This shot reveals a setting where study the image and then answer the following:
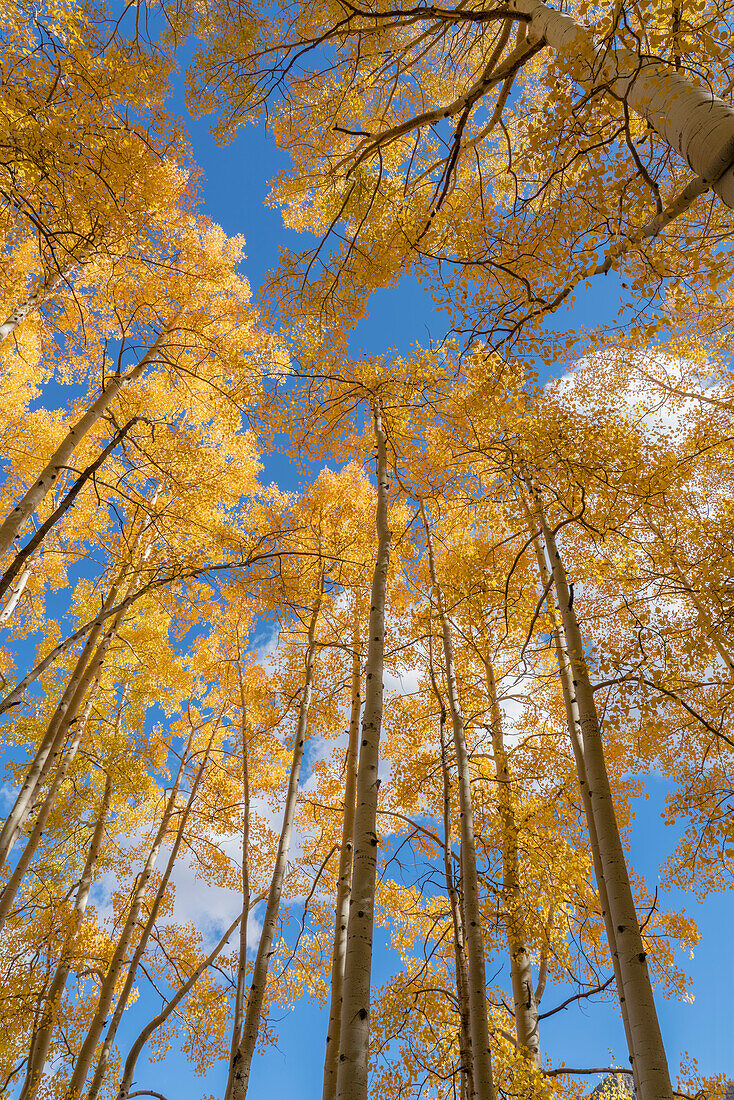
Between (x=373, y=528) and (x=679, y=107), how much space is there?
714 centimetres

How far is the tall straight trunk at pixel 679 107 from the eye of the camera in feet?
6.68

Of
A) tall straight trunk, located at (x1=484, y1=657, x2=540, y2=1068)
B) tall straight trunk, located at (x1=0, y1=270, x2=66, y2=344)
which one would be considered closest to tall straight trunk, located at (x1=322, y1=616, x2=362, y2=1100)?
tall straight trunk, located at (x1=484, y1=657, x2=540, y2=1068)

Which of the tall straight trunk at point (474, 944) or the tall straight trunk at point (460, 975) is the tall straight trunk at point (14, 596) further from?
the tall straight trunk at point (460, 975)

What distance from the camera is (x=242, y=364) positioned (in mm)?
5863

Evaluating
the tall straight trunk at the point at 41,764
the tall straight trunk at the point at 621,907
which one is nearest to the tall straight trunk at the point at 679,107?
the tall straight trunk at the point at 621,907

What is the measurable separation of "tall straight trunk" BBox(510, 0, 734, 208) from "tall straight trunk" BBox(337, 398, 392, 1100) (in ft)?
11.5

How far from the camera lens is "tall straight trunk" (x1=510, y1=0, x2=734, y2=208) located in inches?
80.1

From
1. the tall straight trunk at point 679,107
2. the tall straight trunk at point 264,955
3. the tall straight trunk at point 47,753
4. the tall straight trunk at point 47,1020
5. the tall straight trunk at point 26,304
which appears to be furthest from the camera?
the tall straight trunk at point 47,1020

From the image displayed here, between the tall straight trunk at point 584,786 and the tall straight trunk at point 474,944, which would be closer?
the tall straight trunk at point 584,786

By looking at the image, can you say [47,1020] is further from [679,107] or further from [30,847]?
[679,107]

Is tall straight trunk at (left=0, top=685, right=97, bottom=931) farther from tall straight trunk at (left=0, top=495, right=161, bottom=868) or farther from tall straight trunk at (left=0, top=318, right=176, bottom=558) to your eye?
tall straight trunk at (left=0, top=318, right=176, bottom=558)

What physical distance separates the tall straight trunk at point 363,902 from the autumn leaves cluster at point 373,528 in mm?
18

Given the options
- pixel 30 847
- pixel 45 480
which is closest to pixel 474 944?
pixel 30 847

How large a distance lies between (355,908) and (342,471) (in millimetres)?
8439
